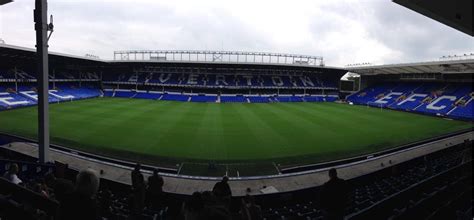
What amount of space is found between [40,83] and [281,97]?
42.1m

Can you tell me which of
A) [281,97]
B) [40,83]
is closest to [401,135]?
[40,83]

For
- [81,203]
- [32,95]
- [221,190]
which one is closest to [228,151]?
[221,190]

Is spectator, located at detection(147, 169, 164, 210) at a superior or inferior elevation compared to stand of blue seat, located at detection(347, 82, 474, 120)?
inferior

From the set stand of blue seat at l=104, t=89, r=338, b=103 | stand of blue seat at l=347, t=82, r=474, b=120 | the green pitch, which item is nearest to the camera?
the green pitch

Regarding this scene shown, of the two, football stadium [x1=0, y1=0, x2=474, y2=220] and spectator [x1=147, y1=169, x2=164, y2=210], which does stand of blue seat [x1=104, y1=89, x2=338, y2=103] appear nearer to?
football stadium [x1=0, y1=0, x2=474, y2=220]

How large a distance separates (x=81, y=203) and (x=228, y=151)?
11460 mm

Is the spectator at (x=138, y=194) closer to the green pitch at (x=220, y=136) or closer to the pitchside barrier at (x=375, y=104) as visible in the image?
the green pitch at (x=220, y=136)

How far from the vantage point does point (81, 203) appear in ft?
6.29

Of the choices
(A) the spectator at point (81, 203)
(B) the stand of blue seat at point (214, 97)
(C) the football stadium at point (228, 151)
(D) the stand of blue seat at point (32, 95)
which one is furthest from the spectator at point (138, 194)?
(B) the stand of blue seat at point (214, 97)

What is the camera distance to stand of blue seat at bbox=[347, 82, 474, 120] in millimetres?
29359

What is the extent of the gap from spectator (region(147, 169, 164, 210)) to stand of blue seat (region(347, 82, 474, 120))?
32.3m

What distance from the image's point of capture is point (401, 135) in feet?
58.0

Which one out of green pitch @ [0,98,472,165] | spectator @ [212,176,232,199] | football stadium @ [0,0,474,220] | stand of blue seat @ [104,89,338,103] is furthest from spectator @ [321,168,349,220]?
stand of blue seat @ [104,89,338,103]

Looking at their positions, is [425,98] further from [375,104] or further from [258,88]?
[258,88]
